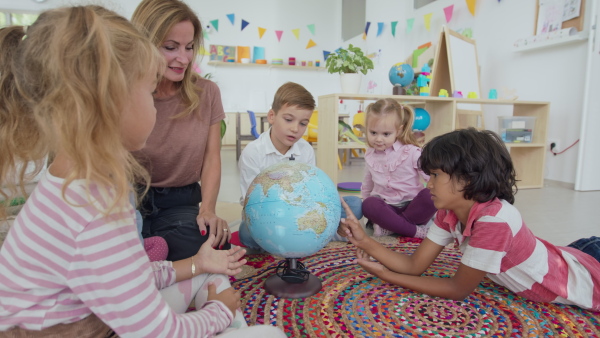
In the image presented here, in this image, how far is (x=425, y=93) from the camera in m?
4.17

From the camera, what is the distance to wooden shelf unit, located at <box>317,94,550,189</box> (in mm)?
3479

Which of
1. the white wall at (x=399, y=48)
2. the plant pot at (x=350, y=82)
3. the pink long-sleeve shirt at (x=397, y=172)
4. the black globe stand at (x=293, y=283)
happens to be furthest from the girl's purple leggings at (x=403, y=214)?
the white wall at (x=399, y=48)

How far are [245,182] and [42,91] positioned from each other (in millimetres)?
1531

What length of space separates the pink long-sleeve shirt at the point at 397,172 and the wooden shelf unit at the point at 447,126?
29.0 inches

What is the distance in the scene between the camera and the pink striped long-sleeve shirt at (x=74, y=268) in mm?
737

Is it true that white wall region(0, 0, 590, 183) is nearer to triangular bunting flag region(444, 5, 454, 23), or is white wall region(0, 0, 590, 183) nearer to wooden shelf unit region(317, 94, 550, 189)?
triangular bunting flag region(444, 5, 454, 23)

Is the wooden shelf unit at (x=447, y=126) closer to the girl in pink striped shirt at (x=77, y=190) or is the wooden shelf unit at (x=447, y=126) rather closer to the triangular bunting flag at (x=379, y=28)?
the girl in pink striped shirt at (x=77, y=190)

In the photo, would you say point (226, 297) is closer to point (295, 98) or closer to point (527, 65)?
point (295, 98)

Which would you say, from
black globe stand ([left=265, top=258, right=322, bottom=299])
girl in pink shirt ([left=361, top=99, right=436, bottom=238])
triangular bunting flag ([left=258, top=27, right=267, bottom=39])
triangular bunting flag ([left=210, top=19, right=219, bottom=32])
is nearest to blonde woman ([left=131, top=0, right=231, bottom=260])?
black globe stand ([left=265, top=258, right=322, bottom=299])

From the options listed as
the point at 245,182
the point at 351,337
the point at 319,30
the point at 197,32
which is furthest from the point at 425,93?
the point at 319,30

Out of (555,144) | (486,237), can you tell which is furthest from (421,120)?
(486,237)

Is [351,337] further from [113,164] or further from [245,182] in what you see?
[245,182]

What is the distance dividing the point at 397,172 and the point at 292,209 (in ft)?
4.66

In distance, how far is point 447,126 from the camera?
3.95 m
